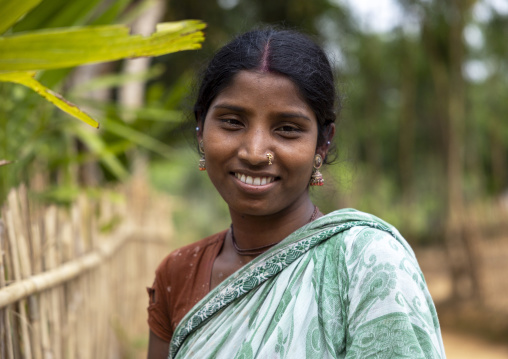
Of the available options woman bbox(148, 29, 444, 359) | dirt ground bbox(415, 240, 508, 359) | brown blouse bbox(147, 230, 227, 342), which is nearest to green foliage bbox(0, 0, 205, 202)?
woman bbox(148, 29, 444, 359)

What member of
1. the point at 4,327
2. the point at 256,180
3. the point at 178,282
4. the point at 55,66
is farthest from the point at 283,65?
the point at 4,327

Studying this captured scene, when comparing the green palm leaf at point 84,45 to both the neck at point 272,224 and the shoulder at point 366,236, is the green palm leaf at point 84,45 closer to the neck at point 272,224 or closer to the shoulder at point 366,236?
the neck at point 272,224

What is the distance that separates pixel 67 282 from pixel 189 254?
1.16 m

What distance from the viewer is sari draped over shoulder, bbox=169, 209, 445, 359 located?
137 cm

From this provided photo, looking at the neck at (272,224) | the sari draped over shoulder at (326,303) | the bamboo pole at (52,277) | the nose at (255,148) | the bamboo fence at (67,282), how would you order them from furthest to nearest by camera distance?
the bamboo fence at (67,282) < the bamboo pole at (52,277) < the neck at (272,224) < the nose at (255,148) < the sari draped over shoulder at (326,303)

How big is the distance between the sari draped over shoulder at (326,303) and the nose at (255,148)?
0.21m

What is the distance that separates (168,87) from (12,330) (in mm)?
9596

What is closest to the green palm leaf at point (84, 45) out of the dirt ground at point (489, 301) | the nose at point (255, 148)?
the nose at point (255, 148)

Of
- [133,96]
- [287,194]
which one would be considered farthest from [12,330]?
[133,96]

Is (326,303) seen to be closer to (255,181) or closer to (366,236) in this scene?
(366,236)

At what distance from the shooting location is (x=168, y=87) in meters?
11.5

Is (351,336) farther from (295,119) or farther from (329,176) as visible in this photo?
(329,176)

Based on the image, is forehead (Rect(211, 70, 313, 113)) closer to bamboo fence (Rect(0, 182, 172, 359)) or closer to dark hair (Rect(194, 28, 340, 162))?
dark hair (Rect(194, 28, 340, 162))

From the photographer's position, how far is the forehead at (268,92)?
164 centimetres
